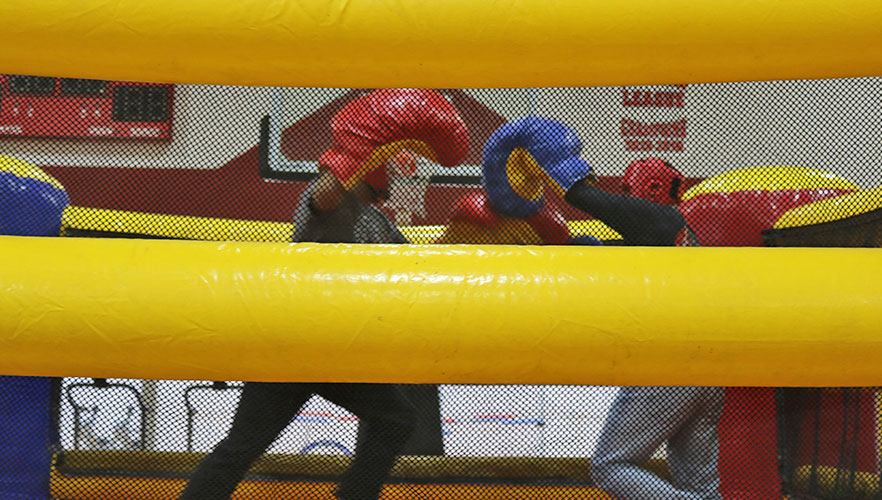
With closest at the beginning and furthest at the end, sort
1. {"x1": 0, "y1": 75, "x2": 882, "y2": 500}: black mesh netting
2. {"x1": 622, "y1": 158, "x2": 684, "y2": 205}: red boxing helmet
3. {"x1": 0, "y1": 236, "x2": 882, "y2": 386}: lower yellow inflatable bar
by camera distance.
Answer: {"x1": 0, "y1": 236, "x2": 882, "y2": 386}: lower yellow inflatable bar < {"x1": 0, "y1": 75, "x2": 882, "y2": 500}: black mesh netting < {"x1": 622, "y1": 158, "x2": 684, "y2": 205}: red boxing helmet

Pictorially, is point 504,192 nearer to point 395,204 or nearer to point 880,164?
point 395,204

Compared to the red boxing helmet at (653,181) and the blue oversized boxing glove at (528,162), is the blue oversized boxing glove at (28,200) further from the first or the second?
the red boxing helmet at (653,181)

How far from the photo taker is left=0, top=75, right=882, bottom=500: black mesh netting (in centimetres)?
107

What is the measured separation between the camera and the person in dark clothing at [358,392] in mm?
1073

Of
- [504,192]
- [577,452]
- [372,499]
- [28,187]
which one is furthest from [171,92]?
[577,452]

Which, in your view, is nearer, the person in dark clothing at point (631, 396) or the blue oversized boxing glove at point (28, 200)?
the person in dark clothing at point (631, 396)

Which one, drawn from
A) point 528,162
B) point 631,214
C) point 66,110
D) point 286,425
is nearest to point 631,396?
point 631,214

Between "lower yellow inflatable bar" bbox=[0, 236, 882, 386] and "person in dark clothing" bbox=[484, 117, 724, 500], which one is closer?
"lower yellow inflatable bar" bbox=[0, 236, 882, 386]

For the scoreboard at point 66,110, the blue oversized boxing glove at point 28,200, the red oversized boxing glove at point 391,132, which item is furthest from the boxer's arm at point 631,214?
the blue oversized boxing glove at point 28,200

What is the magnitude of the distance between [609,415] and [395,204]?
1.46 feet

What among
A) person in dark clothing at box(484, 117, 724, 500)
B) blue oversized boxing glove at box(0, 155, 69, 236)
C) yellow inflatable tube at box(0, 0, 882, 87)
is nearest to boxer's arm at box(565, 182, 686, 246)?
person in dark clothing at box(484, 117, 724, 500)

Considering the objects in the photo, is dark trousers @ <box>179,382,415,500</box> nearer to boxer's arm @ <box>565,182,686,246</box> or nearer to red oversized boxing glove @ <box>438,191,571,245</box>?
red oversized boxing glove @ <box>438,191,571,245</box>

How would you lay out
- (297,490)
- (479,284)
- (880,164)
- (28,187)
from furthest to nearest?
(28,187) < (297,490) < (880,164) < (479,284)

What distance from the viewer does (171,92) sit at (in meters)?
1.10
